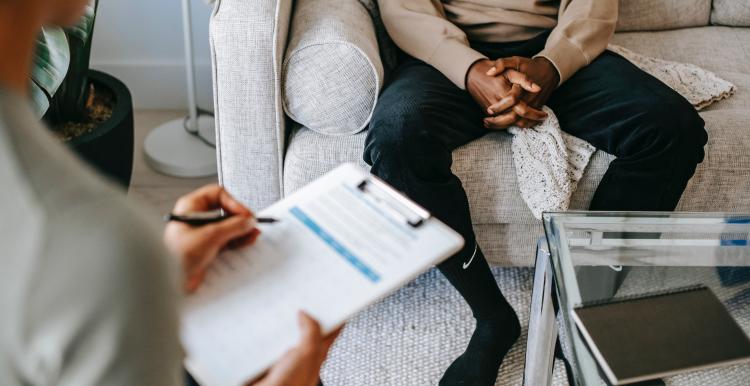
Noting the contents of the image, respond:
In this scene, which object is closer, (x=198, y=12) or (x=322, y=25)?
(x=322, y=25)

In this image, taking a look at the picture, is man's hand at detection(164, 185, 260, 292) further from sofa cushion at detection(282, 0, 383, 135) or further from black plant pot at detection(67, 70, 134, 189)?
black plant pot at detection(67, 70, 134, 189)

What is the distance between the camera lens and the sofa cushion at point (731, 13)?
187cm

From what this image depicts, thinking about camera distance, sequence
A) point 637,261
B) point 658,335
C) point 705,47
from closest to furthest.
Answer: point 658,335 < point 637,261 < point 705,47

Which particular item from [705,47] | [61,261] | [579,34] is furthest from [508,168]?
[61,261]

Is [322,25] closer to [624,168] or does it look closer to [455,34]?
[455,34]

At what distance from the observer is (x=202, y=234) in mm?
765

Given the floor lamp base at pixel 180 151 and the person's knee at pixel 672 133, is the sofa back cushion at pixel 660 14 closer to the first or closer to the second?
the person's knee at pixel 672 133

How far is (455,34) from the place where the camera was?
1.54 m

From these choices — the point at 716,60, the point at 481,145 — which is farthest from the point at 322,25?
the point at 716,60

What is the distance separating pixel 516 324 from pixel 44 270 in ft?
3.86

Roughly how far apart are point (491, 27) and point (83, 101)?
940 mm

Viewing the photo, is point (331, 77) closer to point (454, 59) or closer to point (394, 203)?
point (454, 59)

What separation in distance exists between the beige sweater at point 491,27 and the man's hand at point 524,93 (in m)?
0.03

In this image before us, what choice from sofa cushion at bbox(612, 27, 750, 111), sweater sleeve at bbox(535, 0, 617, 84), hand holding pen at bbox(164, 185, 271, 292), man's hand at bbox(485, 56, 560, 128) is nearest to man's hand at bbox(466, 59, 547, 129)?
man's hand at bbox(485, 56, 560, 128)
